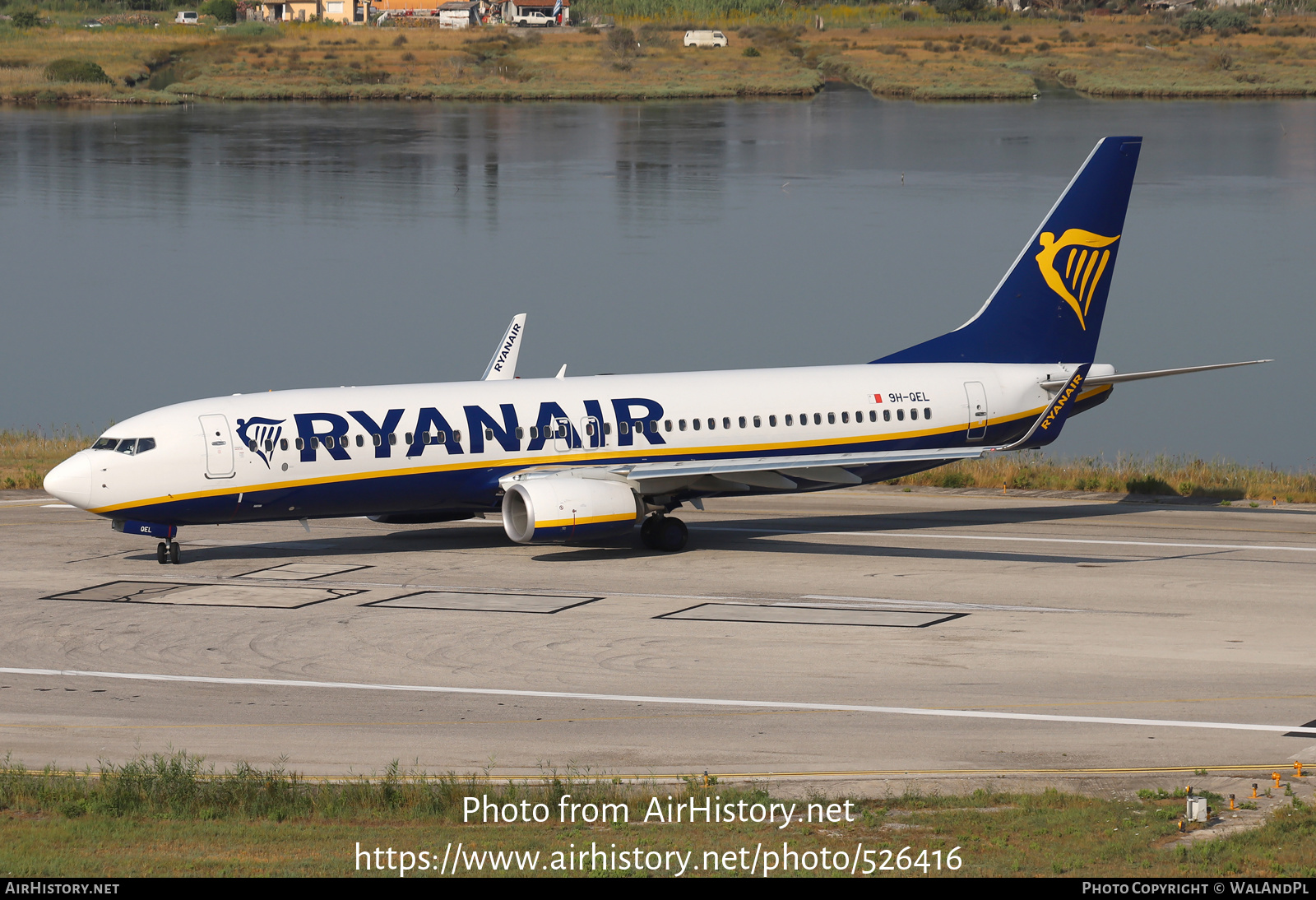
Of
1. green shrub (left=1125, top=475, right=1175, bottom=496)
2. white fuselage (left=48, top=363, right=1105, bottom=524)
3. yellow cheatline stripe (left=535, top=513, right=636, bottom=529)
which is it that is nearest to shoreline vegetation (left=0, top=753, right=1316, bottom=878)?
yellow cheatline stripe (left=535, top=513, right=636, bottom=529)

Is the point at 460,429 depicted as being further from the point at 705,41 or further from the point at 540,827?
the point at 705,41

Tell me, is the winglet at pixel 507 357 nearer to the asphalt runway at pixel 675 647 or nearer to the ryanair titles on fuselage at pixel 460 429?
the asphalt runway at pixel 675 647

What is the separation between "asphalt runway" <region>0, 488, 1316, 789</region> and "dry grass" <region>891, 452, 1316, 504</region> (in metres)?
4.81

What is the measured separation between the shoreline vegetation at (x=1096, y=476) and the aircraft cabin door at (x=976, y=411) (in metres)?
7.03

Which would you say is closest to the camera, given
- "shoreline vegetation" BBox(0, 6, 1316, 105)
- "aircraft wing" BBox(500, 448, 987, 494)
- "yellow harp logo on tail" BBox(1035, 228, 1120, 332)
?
"aircraft wing" BBox(500, 448, 987, 494)

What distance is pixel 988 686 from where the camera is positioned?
28.6m

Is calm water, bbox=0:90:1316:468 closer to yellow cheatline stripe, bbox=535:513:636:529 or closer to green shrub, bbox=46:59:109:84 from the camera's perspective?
green shrub, bbox=46:59:109:84

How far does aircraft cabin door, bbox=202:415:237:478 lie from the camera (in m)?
38.0

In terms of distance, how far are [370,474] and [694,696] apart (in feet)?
44.5

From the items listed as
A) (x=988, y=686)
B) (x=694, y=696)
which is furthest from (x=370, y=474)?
(x=988, y=686)

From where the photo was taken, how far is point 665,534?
134ft

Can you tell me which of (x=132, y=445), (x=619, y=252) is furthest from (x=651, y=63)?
(x=132, y=445)

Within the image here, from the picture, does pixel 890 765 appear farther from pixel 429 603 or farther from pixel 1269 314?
pixel 1269 314

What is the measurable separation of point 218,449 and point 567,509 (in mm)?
8280
